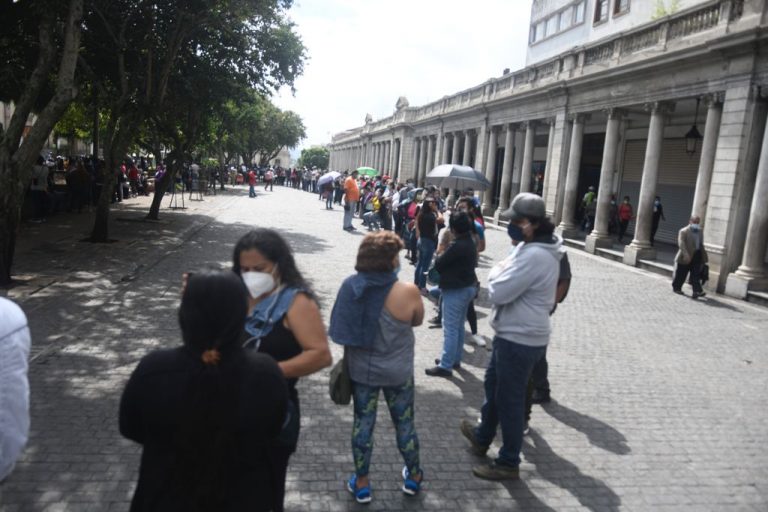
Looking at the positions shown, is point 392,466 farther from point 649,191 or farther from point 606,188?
point 606,188

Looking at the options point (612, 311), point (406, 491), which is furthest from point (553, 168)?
point (406, 491)

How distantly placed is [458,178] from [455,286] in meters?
11.7

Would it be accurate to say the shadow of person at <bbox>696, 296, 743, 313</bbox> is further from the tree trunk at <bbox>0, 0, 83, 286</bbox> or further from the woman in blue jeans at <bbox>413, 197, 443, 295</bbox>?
the tree trunk at <bbox>0, 0, 83, 286</bbox>

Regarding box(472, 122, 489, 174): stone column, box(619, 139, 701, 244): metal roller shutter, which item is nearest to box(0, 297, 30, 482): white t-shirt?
box(619, 139, 701, 244): metal roller shutter

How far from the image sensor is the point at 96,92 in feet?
60.0

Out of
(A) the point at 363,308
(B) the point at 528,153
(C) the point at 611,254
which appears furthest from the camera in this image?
(B) the point at 528,153

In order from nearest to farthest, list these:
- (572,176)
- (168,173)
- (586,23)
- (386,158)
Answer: (168,173)
(572,176)
(586,23)
(386,158)

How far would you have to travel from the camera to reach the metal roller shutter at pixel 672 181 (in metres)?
21.4

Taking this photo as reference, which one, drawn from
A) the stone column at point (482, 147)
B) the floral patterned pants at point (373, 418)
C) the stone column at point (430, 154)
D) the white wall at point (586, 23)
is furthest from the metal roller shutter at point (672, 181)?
the floral patterned pants at point (373, 418)

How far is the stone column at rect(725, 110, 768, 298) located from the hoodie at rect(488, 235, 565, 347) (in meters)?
11.3

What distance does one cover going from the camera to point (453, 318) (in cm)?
653

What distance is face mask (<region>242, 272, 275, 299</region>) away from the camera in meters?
3.01

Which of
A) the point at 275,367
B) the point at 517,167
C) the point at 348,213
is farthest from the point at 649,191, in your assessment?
the point at 275,367

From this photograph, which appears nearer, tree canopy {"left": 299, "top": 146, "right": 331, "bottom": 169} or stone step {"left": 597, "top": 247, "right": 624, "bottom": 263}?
stone step {"left": 597, "top": 247, "right": 624, "bottom": 263}
